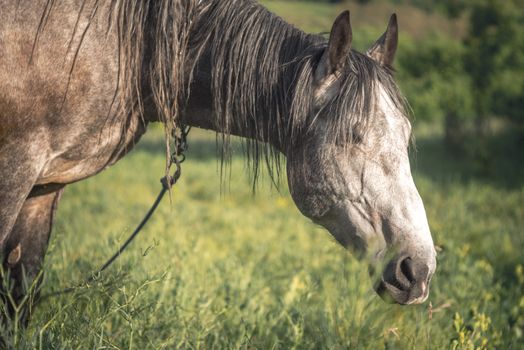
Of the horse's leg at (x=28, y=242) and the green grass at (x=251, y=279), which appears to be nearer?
the green grass at (x=251, y=279)

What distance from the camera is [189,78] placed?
265 cm

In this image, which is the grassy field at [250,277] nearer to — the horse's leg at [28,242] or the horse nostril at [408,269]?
the horse's leg at [28,242]

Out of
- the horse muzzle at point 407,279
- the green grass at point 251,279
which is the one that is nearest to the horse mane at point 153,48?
the green grass at point 251,279

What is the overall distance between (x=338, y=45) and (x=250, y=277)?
2.23 metres

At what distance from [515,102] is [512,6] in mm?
1970

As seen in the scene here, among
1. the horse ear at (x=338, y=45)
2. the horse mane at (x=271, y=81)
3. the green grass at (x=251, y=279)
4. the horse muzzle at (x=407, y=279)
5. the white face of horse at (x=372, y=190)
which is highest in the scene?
the horse ear at (x=338, y=45)

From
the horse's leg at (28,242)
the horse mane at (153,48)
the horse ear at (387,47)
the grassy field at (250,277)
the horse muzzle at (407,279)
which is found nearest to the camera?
the horse muzzle at (407,279)

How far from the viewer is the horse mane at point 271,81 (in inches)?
95.7

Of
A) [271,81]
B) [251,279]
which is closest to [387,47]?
[271,81]

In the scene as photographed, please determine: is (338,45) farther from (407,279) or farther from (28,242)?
(28,242)

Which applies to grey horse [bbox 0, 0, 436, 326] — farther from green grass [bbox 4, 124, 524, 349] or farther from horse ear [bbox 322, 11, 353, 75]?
green grass [bbox 4, 124, 524, 349]

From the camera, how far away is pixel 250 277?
4.30 m

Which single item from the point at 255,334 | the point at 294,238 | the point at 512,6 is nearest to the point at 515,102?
the point at 512,6

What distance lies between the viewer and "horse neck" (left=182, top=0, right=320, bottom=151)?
8.40 feet
